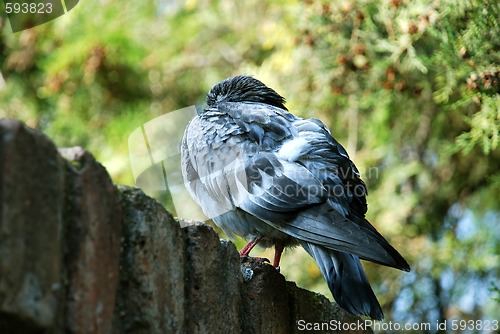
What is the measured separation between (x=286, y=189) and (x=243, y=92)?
1229 mm

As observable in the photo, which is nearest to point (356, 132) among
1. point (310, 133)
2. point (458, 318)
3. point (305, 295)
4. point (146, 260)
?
point (458, 318)

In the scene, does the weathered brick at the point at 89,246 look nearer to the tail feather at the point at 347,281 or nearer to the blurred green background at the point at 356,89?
the tail feather at the point at 347,281

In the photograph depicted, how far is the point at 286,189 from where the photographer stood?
352cm

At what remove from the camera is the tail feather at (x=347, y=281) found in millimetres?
2963

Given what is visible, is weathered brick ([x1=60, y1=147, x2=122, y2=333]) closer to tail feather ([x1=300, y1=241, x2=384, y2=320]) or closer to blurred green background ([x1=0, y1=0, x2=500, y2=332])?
tail feather ([x1=300, y1=241, x2=384, y2=320])

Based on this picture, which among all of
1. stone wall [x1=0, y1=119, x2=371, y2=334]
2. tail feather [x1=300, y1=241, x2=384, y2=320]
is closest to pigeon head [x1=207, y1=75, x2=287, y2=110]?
tail feather [x1=300, y1=241, x2=384, y2=320]

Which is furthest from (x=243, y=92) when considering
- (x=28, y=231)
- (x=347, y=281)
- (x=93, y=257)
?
(x=28, y=231)

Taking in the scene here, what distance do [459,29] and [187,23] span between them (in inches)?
154

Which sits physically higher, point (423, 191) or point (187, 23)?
point (187, 23)

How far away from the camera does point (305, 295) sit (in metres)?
3.25

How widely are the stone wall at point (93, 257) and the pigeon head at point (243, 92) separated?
76.8 inches

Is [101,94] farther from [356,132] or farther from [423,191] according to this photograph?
[423,191]

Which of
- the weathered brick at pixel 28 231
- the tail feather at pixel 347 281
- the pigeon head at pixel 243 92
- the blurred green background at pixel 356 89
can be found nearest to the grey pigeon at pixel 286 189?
the tail feather at pixel 347 281

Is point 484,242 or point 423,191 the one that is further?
point 423,191
